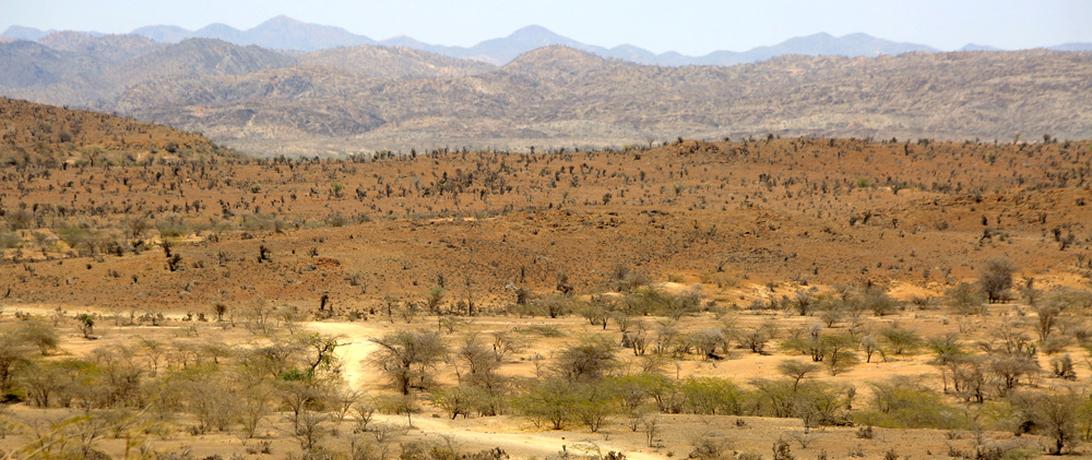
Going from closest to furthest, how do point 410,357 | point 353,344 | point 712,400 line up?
point 712,400 < point 410,357 < point 353,344

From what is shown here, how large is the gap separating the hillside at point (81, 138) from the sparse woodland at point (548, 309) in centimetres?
587

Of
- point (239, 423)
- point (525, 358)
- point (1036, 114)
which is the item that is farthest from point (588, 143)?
point (239, 423)

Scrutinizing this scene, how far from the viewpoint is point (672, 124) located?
18525 centimetres

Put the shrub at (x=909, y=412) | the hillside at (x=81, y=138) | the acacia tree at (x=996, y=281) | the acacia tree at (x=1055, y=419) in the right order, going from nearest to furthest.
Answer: the acacia tree at (x=1055, y=419) < the shrub at (x=909, y=412) < the acacia tree at (x=996, y=281) < the hillside at (x=81, y=138)

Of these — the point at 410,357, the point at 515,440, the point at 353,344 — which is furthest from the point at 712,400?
the point at 353,344

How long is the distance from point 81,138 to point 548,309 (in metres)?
77.1

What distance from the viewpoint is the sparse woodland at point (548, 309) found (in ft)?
62.3

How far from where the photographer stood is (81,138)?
93688mm

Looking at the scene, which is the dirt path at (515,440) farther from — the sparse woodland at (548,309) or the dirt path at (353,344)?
the dirt path at (353,344)

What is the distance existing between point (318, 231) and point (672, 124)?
142536 mm

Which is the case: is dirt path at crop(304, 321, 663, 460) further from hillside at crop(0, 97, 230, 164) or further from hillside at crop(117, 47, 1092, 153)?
hillside at crop(117, 47, 1092, 153)

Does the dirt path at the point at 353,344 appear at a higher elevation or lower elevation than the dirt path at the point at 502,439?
lower

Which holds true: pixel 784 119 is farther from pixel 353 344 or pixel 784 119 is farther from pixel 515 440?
pixel 515 440

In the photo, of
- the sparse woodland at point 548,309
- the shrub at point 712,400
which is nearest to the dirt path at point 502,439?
the sparse woodland at point 548,309
